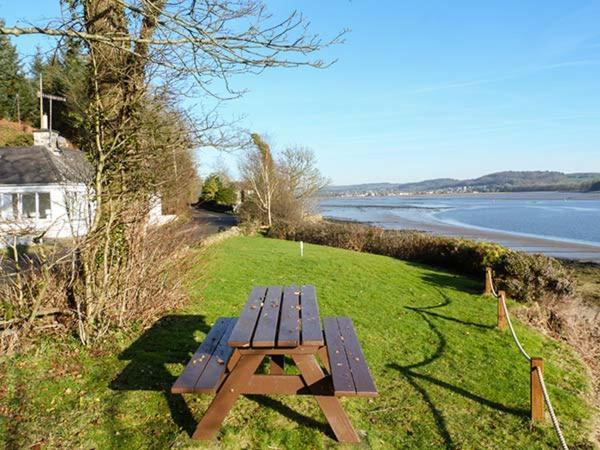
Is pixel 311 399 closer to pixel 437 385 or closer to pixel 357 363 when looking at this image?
pixel 357 363

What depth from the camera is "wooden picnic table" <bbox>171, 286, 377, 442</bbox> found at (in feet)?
11.7

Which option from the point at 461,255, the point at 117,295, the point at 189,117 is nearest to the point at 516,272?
the point at 461,255

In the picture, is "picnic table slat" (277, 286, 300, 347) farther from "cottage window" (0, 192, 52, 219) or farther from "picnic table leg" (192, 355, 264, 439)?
"cottage window" (0, 192, 52, 219)

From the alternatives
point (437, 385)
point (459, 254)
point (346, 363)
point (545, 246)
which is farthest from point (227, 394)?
point (545, 246)

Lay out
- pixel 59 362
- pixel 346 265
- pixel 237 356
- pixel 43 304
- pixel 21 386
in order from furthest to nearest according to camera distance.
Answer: pixel 346 265, pixel 43 304, pixel 59 362, pixel 21 386, pixel 237 356

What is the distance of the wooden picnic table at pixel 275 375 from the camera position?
3.57 meters

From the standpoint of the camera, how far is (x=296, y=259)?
16078mm

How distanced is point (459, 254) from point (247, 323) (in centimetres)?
1435

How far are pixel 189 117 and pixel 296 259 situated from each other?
9201 mm

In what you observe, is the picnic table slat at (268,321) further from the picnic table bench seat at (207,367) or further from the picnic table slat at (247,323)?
the picnic table bench seat at (207,367)

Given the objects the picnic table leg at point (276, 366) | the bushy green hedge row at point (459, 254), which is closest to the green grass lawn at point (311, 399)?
the picnic table leg at point (276, 366)

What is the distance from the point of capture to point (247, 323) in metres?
4.06

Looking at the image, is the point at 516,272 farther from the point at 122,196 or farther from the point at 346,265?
the point at 122,196

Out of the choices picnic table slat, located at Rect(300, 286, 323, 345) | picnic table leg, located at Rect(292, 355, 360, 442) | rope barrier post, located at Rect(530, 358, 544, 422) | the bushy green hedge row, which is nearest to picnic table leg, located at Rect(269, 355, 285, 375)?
picnic table slat, located at Rect(300, 286, 323, 345)
